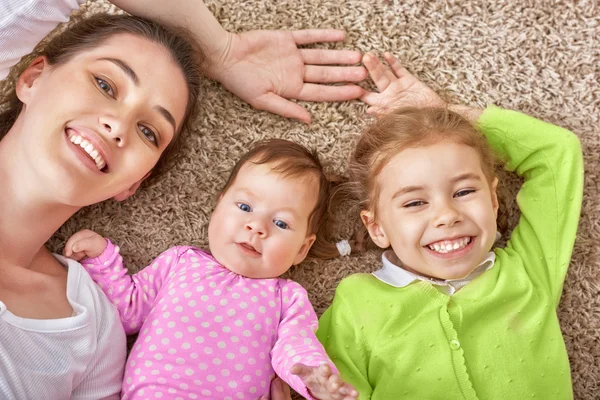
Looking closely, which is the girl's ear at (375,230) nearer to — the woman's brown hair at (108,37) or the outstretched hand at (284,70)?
the outstretched hand at (284,70)

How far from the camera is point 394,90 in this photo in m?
1.93

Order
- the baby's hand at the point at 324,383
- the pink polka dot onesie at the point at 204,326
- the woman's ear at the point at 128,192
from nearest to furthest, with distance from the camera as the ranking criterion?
the baby's hand at the point at 324,383 < the pink polka dot onesie at the point at 204,326 < the woman's ear at the point at 128,192

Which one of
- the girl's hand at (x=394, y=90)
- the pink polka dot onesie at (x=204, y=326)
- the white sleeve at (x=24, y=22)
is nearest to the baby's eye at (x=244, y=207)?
the pink polka dot onesie at (x=204, y=326)

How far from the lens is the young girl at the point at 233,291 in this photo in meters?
1.58

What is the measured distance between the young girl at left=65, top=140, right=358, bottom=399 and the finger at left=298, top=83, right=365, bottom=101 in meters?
0.19

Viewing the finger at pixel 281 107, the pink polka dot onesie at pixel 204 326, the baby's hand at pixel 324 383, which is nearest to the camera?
the baby's hand at pixel 324 383

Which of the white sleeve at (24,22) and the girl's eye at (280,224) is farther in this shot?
the girl's eye at (280,224)

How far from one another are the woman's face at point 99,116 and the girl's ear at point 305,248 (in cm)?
44

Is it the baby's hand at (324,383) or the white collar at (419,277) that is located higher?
the baby's hand at (324,383)

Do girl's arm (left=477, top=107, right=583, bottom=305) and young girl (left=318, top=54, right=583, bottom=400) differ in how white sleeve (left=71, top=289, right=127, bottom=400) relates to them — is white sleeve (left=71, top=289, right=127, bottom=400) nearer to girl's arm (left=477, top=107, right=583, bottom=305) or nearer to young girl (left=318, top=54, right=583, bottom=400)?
young girl (left=318, top=54, right=583, bottom=400)

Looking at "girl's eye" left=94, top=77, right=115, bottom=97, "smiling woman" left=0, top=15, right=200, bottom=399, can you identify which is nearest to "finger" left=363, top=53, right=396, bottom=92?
"smiling woman" left=0, top=15, right=200, bottom=399

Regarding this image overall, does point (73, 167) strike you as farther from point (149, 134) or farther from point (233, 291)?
point (233, 291)

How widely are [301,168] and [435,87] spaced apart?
1.69ft

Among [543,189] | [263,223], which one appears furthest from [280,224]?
[543,189]
